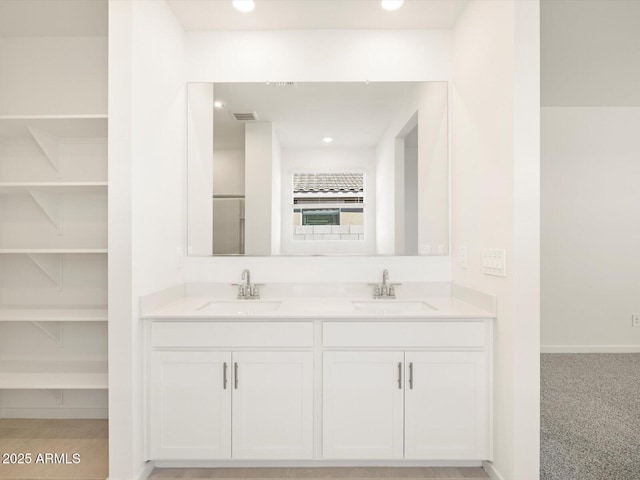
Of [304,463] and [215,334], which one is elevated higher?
[215,334]

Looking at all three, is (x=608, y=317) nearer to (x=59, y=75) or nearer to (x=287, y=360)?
(x=287, y=360)

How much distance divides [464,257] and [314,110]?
1.40m

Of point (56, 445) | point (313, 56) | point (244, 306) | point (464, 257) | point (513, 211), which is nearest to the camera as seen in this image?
point (513, 211)

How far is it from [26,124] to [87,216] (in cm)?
63

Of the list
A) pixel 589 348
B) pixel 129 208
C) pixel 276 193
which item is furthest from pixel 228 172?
pixel 589 348

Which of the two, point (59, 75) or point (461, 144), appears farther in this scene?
point (59, 75)

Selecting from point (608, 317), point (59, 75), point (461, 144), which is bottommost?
point (608, 317)

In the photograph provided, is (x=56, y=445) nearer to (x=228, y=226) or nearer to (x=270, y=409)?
(x=270, y=409)

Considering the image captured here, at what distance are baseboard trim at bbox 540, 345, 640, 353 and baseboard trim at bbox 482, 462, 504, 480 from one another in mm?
2379

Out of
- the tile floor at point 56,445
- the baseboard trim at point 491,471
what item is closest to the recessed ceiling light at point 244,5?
the tile floor at point 56,445

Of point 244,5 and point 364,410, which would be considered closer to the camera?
point 364,410

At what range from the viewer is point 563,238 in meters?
3.96

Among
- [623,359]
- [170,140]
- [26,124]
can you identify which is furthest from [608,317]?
[26,124]

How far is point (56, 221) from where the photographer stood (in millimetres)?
2553
